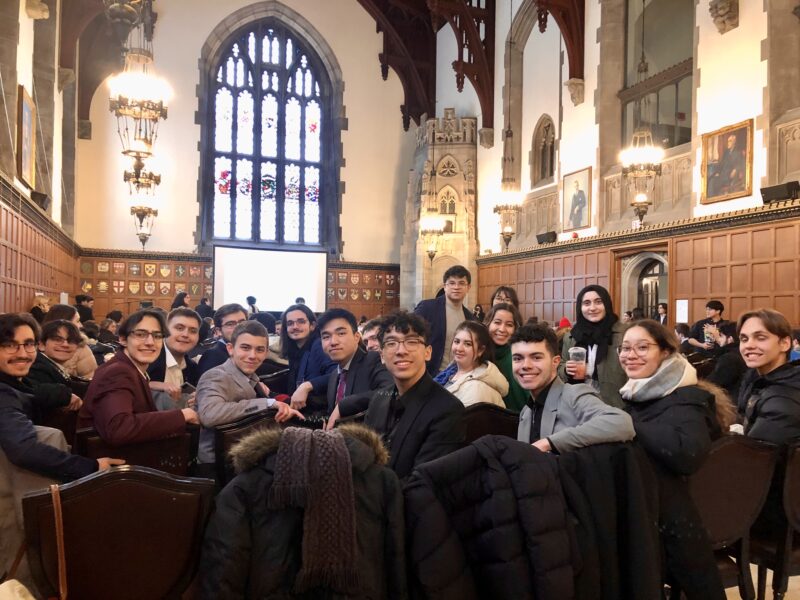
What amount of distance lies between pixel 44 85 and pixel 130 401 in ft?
32.0

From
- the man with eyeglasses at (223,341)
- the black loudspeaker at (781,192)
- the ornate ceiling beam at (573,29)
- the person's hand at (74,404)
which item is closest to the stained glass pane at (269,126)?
the ornate ceiling beam at (573,29)

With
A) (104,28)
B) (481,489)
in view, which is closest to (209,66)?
(104,28)

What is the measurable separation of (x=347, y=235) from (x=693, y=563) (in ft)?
54.3

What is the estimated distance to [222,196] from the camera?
684 inches

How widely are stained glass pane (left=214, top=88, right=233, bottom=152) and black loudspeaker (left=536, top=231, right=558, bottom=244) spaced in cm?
942

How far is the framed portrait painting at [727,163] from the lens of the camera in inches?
354

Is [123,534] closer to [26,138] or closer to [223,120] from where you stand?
[26,138]

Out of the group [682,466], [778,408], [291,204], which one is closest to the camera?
[682,466]

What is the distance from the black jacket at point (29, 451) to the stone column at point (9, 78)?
20.5ft

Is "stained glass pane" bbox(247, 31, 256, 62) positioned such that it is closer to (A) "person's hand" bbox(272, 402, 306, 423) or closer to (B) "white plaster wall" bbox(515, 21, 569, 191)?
(B) "white plaster wall" bbox(515, 21, 569, 191)

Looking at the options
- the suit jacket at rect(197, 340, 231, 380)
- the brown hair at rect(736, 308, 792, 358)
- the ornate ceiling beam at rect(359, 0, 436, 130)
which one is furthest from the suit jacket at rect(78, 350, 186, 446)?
the ornate ceiling beam at rect(359, 0, 436, 130)

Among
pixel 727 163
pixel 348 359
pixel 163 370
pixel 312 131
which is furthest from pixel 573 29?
pixel 163 370

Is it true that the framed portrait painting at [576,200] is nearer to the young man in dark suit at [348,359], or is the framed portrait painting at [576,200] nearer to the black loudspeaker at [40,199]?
the black loudspeaker at [40,199]

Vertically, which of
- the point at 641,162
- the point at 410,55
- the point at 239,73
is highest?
the point at 410,55
